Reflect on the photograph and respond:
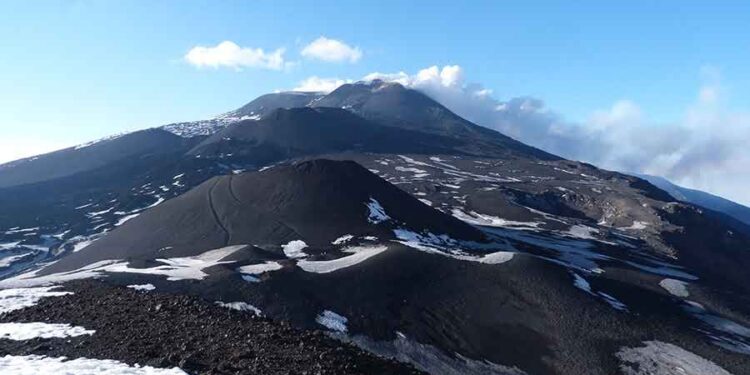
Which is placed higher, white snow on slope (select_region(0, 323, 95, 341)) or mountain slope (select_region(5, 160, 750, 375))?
white snow on slope (select_region(0, 323, 95, 341))

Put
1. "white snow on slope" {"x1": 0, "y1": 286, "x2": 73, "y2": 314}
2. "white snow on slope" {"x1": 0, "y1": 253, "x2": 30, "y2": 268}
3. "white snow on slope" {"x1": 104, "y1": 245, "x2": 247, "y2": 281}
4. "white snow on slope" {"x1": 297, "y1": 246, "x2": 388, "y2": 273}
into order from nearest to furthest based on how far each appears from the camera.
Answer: "white snow on slope" {"x1": 0, "y1": 286, "x2": 73, "y2": 314}
"white snow on slope" {"x1": 104, "y1": 245, "x2": 247, "y2": 281}
"white snow on slope" {"x1": 297, "y1": 246, "x2": 388, "y2": 273}
"white snow on slope" {"x1": 0, "y1": 253, "x2": 30, "y2": 268}

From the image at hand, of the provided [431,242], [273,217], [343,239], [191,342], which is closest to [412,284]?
[343,239]

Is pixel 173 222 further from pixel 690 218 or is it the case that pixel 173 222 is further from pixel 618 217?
pixel 690 218

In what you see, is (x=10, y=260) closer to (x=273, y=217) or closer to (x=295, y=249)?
(x=273, y=217)

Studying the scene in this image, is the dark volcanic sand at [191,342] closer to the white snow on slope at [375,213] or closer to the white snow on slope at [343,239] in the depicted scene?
the white snow on slope at [343,239]

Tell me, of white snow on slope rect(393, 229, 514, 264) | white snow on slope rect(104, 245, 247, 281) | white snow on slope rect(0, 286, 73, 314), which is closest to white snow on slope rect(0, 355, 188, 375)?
white snow on slope rect(0, 286, 73, 314)

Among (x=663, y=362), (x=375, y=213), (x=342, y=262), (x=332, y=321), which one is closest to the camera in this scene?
(x=663, y=362)

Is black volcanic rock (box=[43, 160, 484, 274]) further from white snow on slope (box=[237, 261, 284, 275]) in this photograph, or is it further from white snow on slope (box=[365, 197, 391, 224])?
white snow on slope (box=[237, 261, 284, 275])

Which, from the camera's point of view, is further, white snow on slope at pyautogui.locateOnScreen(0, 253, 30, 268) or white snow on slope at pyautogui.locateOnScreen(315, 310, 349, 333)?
white snow on slope at pyautogui.locateOnScreen(0, 253, 30, 268)
